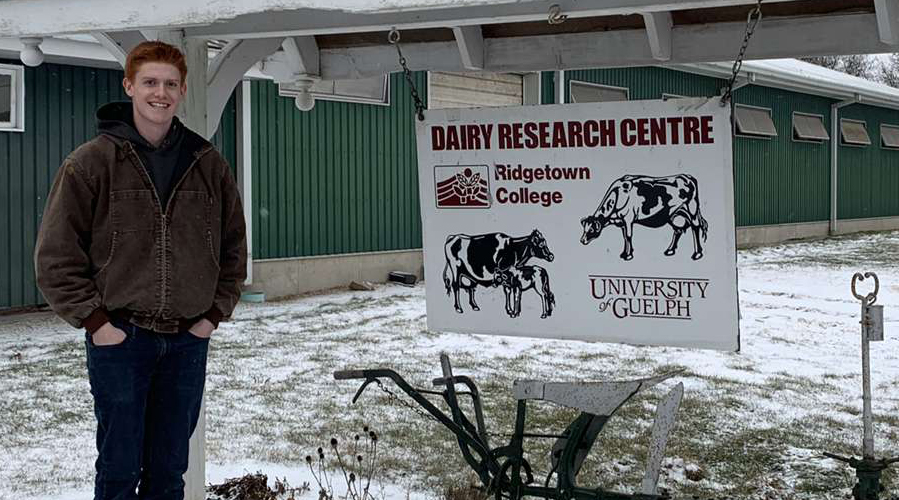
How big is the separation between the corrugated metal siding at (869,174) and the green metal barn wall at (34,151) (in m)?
17.1

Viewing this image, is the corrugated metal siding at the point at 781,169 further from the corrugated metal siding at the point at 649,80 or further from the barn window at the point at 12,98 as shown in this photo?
the barn window at the point at 12,98

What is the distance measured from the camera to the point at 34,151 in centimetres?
1028

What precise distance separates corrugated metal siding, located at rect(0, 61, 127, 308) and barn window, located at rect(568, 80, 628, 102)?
808cm

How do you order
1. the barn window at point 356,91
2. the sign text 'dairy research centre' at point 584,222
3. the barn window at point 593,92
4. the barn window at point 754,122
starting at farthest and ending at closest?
the barn window at point 754,122
the barn window at point 593,92
the barn window at point 356,91
the sign text 'dairy research centre' at point 584,222

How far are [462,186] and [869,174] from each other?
21797mm

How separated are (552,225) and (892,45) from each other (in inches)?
53.0

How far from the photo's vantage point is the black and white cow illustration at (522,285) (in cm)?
395

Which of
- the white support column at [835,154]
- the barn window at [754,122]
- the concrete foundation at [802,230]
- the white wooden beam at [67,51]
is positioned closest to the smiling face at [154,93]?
the white wooden beam at [67,51]

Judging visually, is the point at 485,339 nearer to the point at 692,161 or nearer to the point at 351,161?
the point at 351,161

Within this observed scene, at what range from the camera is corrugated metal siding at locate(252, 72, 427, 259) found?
12.2 metres

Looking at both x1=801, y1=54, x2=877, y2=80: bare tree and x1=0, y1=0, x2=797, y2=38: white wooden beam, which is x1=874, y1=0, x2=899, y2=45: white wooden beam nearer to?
x1=0, y1=0, x2=797, y2=38: white wooden beam

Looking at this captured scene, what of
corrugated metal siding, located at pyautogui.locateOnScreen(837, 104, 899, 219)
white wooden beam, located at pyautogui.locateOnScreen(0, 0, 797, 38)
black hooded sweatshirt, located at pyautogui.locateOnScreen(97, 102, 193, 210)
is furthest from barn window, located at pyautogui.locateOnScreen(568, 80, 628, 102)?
black hooded sweatshirt, located at pyautogui.locateOnScreen(97, 102, 193, 210)

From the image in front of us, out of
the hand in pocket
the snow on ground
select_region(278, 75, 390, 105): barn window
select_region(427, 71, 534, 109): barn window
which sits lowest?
the snow on ground

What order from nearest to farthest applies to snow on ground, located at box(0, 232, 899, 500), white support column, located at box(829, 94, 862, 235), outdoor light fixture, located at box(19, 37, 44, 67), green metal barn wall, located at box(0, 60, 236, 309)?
1. outdoor light fixture, located at box(19, 37, 44, 67)
2. snow on ground, located at box(0, 232, 899, 500)
3. green metal barn wall, located at box(0, 60, 236, 309)
4. white support column, located at box(829, 94, 862, 235)
